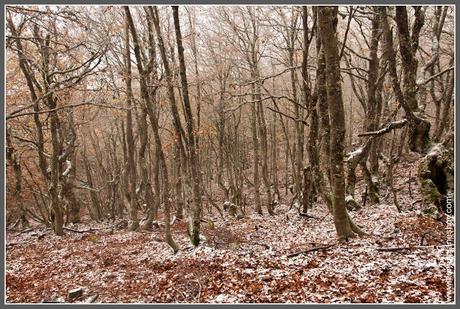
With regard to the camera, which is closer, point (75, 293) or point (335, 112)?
point (335, 112)

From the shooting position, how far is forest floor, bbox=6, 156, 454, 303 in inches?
223

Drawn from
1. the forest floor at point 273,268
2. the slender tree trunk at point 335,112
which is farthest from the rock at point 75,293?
the slender tree trunk at point 335,112

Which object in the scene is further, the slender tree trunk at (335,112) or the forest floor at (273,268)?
the slender tree trunk at (335,112)

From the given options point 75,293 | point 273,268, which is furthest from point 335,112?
point 75,293

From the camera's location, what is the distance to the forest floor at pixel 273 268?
5672 mm

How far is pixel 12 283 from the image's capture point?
28.7 ft

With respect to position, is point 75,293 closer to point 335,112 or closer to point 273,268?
point 273,268

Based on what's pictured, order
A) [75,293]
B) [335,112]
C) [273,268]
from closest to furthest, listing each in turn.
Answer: [273,268] < [335,112] < [75,293]

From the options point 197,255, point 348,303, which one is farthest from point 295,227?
point 348,303

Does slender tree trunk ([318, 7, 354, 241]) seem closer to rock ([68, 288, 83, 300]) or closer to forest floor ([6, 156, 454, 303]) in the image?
→ forest floor ([6, 156, 454, 303])

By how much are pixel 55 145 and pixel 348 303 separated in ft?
46.7

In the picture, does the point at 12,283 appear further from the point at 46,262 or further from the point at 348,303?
the point at 348,303

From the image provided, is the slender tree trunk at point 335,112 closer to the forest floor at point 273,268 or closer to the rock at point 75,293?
the forest floor at point 273,268

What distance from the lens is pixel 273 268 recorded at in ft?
23.3
